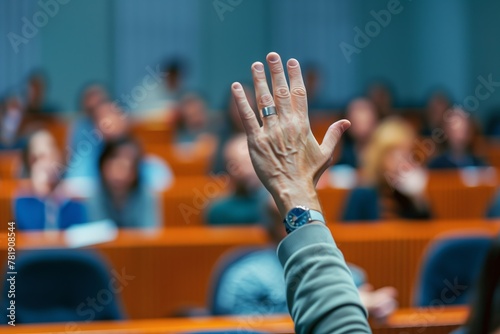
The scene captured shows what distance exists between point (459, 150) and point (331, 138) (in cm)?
646

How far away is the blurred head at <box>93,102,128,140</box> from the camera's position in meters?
7.09

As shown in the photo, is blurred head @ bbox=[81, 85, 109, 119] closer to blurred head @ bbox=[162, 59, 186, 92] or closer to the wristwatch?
blurred head @ bbox=[162, 59, 186, 92]

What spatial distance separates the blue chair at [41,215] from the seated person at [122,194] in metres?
→ 0.15

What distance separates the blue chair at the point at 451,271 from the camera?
348 centimetres

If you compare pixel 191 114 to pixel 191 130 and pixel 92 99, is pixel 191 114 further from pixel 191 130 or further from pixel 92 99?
pixel 92 99

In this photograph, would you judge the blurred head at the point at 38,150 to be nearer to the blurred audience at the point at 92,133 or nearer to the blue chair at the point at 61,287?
the blurred audience at the point at 92,133

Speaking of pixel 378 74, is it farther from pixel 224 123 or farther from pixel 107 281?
pixel 107 281

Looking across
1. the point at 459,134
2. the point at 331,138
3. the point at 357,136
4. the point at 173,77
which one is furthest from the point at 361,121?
the point at 331,138

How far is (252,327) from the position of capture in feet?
6.95

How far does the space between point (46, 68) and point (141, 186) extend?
8.58m

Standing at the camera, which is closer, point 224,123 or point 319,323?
point 319,323

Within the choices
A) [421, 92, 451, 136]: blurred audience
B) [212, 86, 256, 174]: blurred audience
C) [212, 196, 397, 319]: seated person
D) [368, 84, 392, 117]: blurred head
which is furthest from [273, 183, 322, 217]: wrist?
[368, 84, 392, 117]: blurred head

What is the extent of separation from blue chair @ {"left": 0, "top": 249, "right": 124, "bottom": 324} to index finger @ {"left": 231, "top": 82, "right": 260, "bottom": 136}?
2059 mm

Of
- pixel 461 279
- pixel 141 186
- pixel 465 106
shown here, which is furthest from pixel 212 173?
pixel 465 106
